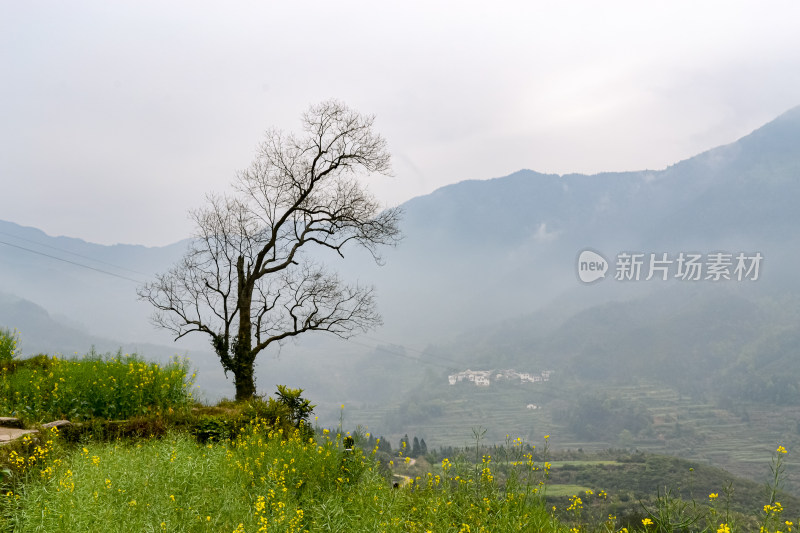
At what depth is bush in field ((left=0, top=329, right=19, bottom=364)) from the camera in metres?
15.9

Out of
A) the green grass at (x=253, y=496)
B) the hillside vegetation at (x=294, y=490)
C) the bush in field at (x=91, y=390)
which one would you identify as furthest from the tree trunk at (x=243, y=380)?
the green grass at (x=253, y=496)

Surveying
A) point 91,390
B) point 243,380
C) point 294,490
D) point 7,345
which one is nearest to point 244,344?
point 243,380

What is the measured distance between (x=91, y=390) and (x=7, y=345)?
5680mm

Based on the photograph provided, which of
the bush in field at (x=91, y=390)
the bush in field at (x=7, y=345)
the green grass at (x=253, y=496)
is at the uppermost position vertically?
the bush in field at (x=7, y=345)

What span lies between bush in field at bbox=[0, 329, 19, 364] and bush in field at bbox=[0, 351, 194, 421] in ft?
5.33

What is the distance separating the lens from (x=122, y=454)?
9281 mm

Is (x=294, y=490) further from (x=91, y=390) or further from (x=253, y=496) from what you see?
(x=91, y=390)

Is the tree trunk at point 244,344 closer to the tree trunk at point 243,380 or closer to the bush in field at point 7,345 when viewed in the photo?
the tree trunk at point 243,380

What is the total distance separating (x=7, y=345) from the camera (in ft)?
52.7

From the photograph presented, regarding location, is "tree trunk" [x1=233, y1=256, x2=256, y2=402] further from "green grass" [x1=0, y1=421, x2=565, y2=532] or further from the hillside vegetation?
"green grass" [x1=0, y1=421, x2=565, y2=532]

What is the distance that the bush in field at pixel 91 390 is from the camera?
12.3m

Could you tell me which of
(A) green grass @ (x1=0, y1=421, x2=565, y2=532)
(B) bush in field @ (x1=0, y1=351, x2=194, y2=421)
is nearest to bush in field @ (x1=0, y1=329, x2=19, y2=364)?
(B) bush in field @ (x1=0, y1=351, x2=194, y2=421)

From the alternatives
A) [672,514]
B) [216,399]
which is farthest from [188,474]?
[216,399]

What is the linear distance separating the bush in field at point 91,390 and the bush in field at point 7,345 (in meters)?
1.62
